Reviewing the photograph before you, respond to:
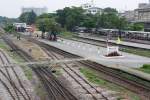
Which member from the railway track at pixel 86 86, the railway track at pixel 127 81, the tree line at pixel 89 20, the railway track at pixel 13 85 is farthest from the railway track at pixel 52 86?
the tree line at pixel 89 20

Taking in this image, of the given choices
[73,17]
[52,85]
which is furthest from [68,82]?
[73,17]

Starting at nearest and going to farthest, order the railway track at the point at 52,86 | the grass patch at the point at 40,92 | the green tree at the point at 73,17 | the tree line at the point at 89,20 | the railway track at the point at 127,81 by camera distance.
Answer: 1. the railway track at the point at 52,86
2. the grass patch at the point at 40,92
3. the railway track at the point at 127,81
4. the tree line at the point at 89,20
5. the green tree at the point at 73,17

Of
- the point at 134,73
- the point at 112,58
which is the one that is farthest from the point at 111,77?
the point at 112,58

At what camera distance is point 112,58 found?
41250 millimetres

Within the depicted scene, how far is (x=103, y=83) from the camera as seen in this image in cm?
2528

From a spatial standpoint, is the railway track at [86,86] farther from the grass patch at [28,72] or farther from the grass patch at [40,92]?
the grass patch at [28,72]

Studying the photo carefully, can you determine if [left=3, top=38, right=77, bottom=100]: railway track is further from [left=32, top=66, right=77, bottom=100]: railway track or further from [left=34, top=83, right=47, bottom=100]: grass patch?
[left=34, top=83, right=47, bottom=100]: grass patch

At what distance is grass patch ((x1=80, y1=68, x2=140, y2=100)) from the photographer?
821 inches

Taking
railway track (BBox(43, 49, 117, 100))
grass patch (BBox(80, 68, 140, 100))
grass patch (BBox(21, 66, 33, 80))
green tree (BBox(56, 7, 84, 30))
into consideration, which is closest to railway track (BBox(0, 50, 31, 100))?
grass patch (BBox(21, 66, 33, 80))

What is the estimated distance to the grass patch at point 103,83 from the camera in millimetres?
20859

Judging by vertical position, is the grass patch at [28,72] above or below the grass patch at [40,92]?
below

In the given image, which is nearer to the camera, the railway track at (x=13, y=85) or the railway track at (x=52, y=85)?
the railway track at (x=52, y=85)

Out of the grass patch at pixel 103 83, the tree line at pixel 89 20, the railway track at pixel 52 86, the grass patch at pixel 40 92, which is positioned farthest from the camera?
the tree line at pixel 89 20

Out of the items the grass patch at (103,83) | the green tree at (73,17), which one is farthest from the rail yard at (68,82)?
the green tree at (73,17)
